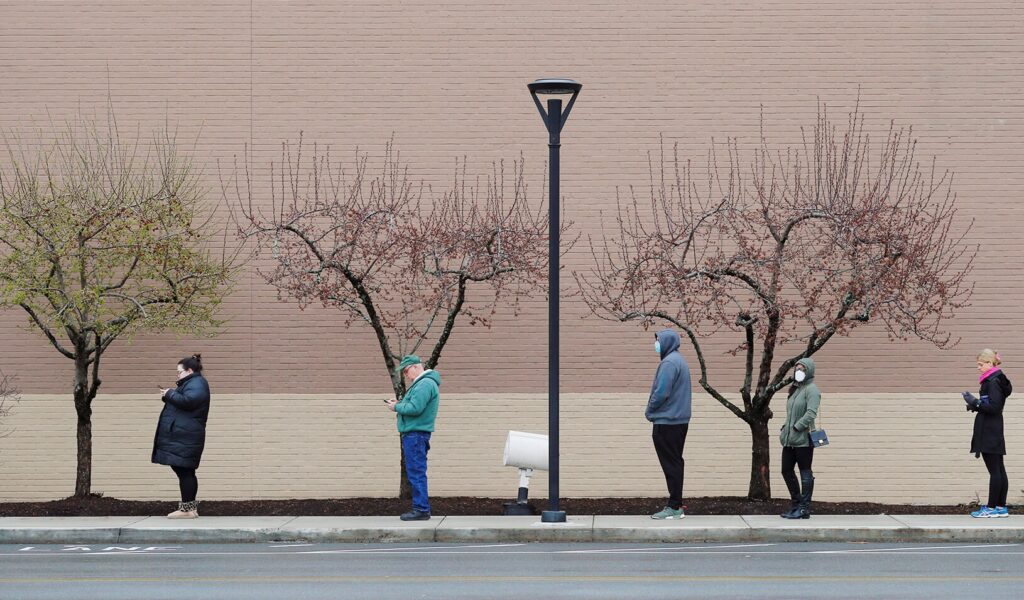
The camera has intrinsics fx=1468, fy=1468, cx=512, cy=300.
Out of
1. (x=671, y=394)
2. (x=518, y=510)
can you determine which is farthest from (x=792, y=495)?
(x=518, y=510)

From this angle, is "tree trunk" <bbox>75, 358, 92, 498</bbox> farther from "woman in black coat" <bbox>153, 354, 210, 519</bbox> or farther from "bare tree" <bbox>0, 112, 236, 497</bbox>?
"woman in black coat" <bbox>153, 354, 210, 519</bbox>

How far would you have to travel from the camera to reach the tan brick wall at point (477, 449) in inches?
706

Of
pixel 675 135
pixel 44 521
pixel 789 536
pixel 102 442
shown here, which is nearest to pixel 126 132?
pixel 102 442

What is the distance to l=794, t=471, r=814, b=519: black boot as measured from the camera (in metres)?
14.4

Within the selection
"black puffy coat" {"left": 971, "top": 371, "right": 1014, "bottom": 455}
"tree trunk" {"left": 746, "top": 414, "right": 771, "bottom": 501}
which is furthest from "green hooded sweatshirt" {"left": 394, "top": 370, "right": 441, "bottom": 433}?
"black puffy coat" {"left": 971, "top": 371, "right": 1014, "bottom": 455}

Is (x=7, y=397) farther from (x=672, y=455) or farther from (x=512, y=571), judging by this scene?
(x=512, y=571)

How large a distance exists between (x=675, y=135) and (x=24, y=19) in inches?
327

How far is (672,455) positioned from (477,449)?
4.01 meters

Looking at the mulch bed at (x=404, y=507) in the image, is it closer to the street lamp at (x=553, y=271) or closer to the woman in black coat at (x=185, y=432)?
the woman in black coat at (x=185, y=432)

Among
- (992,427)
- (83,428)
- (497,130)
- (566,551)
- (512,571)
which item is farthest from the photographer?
(497,130)

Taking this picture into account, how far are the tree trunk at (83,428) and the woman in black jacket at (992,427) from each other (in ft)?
31.6

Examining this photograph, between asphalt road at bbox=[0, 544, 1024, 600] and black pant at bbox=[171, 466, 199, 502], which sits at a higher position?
black pant at bbox=[171, 466, 199, 502]

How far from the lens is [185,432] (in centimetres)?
1497

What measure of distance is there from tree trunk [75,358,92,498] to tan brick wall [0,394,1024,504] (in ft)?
4.39
